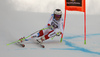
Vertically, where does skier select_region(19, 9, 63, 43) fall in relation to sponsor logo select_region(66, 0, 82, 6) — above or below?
below

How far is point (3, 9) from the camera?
11.3 m

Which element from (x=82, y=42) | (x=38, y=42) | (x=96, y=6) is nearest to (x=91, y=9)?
(x=96, y=6)

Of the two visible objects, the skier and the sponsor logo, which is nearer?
the sponsor logo

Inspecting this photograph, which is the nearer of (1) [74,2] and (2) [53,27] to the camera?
(1) [74,2]

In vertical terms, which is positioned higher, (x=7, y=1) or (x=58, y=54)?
(x=7, y=1)

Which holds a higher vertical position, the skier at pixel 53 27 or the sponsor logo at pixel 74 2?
the sponsor logo at pixel 74 2

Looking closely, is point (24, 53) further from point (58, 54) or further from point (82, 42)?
point (82, 42)

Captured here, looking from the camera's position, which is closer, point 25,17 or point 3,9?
point 25,17

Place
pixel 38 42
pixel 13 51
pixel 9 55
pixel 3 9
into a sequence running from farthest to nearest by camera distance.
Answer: pixel 3 9 → pixel 38 42 → pixel 13 51 → pixel 9 55

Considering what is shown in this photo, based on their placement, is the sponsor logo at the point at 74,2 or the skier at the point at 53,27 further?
the skier at the point at 53,27

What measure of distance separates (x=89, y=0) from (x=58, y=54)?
9.43 metres

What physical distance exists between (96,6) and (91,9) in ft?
2.01

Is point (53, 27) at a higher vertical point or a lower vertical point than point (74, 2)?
lower

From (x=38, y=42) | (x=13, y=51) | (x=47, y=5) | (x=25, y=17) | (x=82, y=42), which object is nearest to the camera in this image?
(x=13, y=51)
